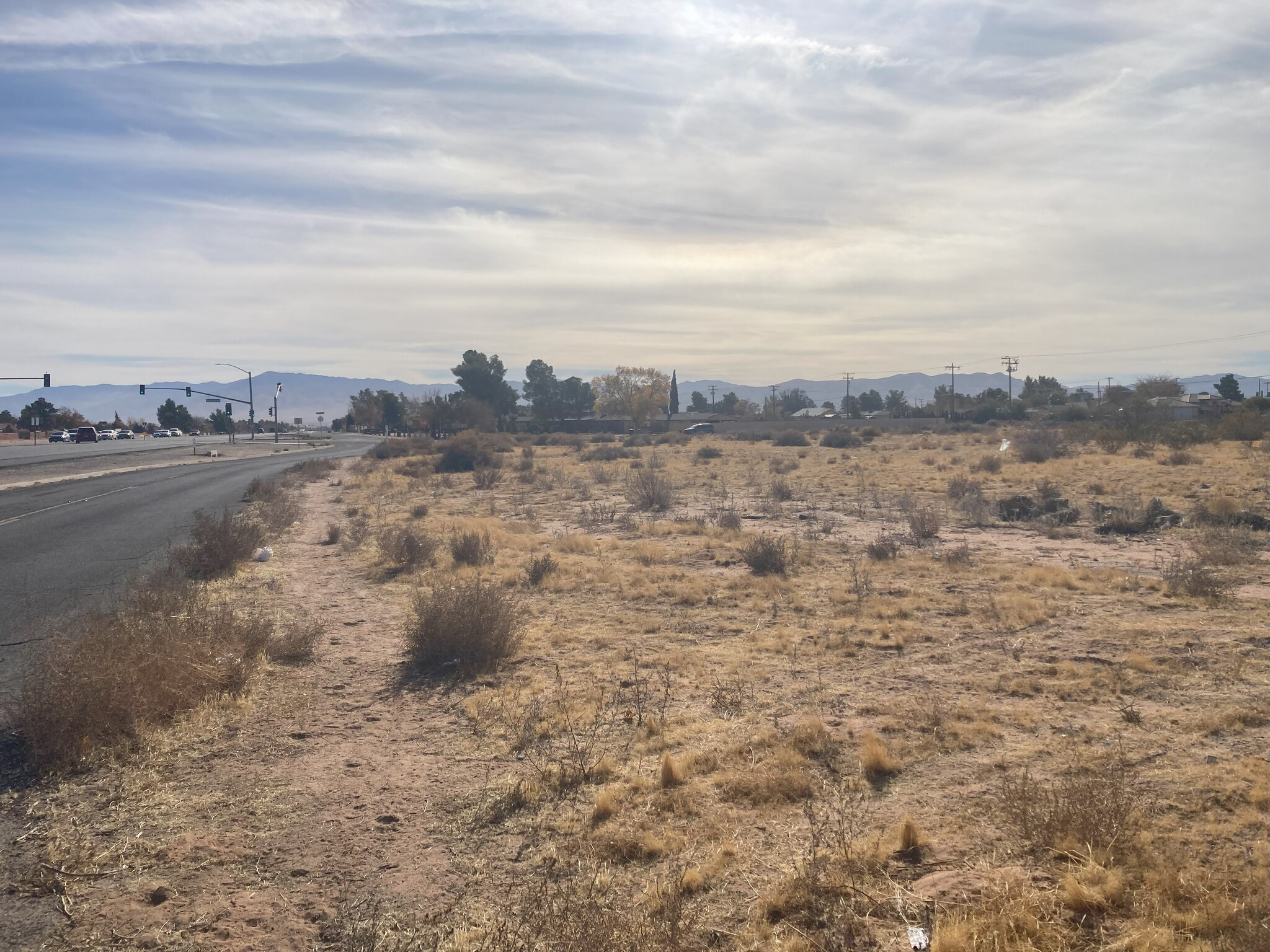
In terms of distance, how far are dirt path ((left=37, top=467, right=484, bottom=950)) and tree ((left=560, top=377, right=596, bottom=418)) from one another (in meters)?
135

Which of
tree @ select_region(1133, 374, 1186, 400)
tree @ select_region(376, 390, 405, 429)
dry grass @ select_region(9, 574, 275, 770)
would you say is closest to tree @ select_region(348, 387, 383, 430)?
tree @ select_region(376, 390, 405, 429)

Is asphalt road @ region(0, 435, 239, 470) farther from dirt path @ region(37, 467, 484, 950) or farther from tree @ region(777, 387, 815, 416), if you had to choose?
tree @ region(777, 387, 815, 416)

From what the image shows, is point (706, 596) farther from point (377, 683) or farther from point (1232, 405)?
point (1232, 405)

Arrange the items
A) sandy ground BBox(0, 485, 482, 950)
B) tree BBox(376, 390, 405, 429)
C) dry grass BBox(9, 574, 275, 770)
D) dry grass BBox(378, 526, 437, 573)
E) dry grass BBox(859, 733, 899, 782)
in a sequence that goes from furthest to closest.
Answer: tree BBox(376, 390, 405, 429) < dry grass BBox(378, 526, 437, 573) < dry grass BBox(9, 574, 275, 770) < dry grass BBox(859, 733, 899, 782) < sandy ground BBox(0, 485, 482, 950)

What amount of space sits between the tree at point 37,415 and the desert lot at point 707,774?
444 feet

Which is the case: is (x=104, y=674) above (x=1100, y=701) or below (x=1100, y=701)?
above

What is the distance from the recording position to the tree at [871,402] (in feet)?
519

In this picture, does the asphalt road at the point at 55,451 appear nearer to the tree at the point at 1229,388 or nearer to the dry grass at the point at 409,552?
the dry grass at the point at 409,552

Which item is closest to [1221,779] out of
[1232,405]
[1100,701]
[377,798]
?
[1100,701]

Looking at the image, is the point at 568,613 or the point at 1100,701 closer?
the point at 1100,701

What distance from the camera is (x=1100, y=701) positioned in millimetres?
8031

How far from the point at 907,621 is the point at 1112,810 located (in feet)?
21.9

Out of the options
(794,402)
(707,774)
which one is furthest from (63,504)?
(794,402)

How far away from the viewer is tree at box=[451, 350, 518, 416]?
12650cm
